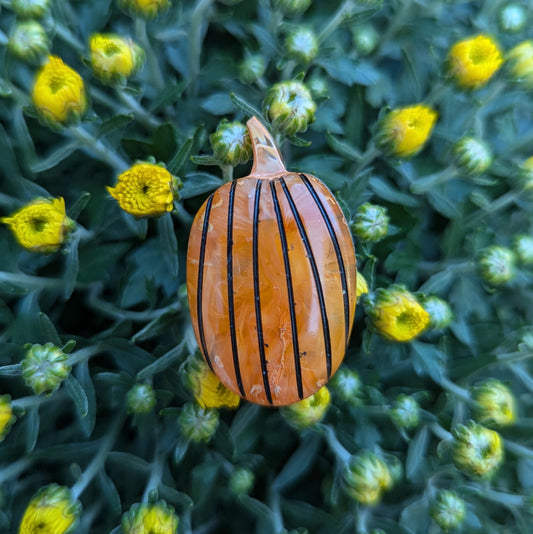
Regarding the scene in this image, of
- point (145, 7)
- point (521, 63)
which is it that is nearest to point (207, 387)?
point (145, 7)

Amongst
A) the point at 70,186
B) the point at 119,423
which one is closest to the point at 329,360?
the point at 119,423

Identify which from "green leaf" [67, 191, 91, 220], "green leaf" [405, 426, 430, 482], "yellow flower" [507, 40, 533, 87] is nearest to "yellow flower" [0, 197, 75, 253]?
"green leaf" [67, 191, 91, 220]

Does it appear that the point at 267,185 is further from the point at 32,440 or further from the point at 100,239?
the point at 32,440

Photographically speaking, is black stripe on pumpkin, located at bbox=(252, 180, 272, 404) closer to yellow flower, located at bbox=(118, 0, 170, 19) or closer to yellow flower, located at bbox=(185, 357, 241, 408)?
yellow flower, located at bbox=(185, 357, 241, 408)

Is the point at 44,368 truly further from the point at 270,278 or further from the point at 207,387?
the point at 270,278

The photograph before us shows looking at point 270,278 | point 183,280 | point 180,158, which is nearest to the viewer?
point 270,278

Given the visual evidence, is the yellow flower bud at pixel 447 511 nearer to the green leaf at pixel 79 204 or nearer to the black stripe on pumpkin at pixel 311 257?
the black stripe on pumpkin at pixel 311 257
